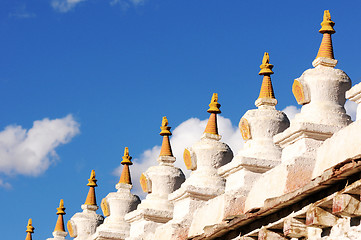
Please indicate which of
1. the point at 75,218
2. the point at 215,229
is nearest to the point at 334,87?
the point at 215,229

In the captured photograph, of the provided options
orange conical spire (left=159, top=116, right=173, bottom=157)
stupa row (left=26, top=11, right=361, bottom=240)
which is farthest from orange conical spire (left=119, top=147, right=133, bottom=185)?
orange conical spire (left=159, top=116, right=173, bottom=157)

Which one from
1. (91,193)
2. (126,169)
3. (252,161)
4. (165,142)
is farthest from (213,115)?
(91,193)

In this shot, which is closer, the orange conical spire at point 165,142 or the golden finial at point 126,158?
the orange conical spire at point 165,142

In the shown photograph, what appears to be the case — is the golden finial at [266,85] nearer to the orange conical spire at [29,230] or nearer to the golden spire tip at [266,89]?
the golden spire tip at [266,89]

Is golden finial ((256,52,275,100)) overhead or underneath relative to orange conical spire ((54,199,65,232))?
underneath

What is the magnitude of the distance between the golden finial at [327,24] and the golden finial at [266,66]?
160 centimetres

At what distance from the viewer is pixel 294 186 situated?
45.0 ft

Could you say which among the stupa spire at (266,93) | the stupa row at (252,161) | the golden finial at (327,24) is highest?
the golden finial at (327,24)

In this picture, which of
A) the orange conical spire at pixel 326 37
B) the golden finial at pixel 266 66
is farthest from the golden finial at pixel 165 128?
the orange conical spire at pixel 326 37

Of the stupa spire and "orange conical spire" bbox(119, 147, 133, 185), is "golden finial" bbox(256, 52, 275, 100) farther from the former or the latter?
"orange conical spire" bbox(119, 147, 133, 185)

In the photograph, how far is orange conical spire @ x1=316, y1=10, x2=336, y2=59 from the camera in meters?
15.5

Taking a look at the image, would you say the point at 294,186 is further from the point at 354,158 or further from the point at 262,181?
the point at 354,158

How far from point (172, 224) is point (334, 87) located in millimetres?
4174

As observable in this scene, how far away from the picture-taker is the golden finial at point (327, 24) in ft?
51.3
